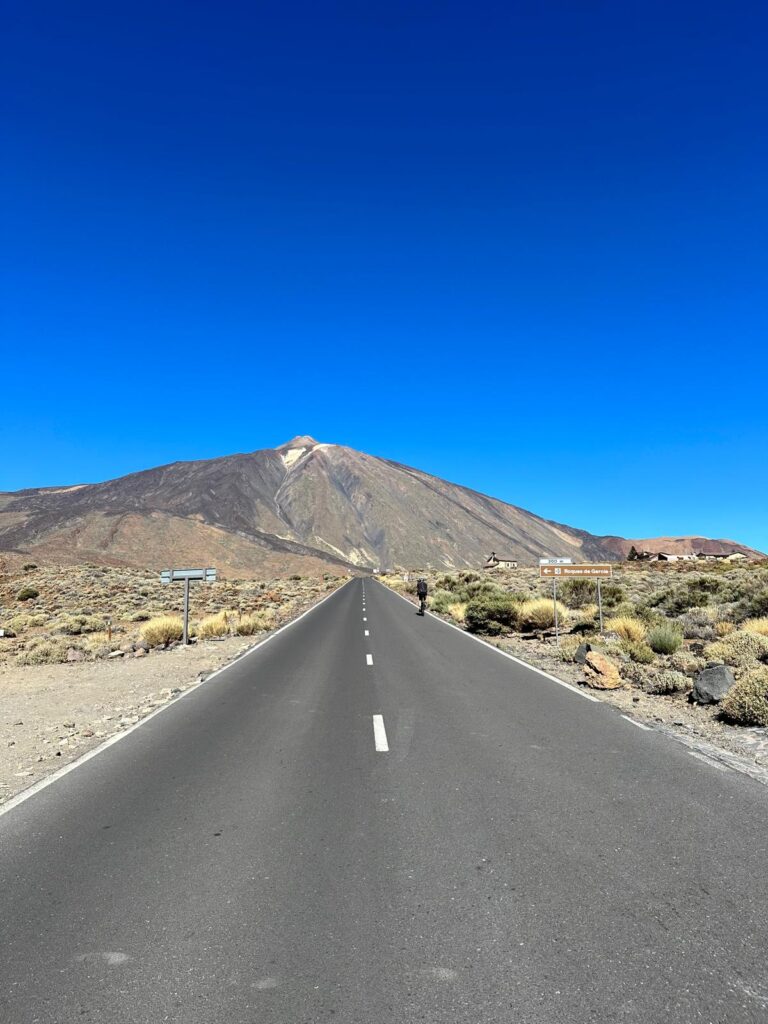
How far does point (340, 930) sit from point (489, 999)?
0.97 meters

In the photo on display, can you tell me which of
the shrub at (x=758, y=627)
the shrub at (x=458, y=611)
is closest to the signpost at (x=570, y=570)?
the shrub at (x=758, y=627)

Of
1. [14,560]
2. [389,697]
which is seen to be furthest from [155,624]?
[14,560]

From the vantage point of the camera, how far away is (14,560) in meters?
59.3

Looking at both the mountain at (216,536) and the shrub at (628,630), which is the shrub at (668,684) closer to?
the shrub at (628,630)

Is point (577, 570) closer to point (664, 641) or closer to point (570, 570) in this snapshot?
point (570, 570)

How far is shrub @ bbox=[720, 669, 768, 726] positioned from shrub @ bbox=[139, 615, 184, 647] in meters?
16.7

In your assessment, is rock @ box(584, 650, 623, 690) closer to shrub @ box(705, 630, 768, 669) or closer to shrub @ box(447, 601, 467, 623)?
shrub @ box(705, 630, 768, 669)

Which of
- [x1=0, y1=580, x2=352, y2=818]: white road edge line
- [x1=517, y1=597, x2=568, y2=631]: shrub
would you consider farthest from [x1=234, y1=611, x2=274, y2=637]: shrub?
[x1=517, y1=597, x2=568, y2=631]: shrub

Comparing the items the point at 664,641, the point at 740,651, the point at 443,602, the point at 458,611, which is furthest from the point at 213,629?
the point at 443,602

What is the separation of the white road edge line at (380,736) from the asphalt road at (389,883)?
4.2 inches

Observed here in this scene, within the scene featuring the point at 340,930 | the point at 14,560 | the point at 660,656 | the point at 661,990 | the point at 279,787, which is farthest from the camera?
the point at 14,560

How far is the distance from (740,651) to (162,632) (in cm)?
1694

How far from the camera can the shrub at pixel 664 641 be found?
15.6 meters

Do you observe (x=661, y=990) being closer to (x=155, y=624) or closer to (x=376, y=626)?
(x=155, y=624)
